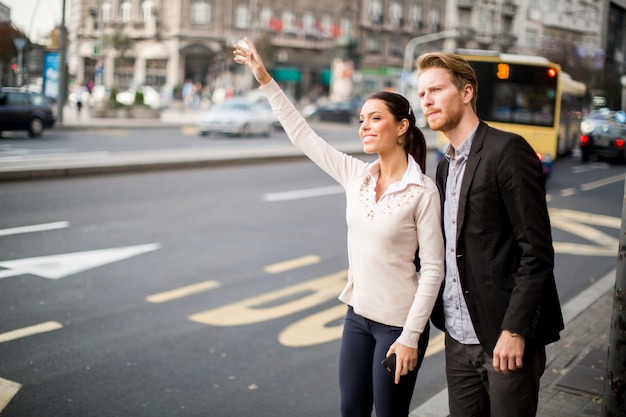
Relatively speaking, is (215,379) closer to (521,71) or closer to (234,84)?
(521,71)

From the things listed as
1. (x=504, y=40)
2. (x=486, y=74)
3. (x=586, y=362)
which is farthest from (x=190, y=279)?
(x=504, y=40)

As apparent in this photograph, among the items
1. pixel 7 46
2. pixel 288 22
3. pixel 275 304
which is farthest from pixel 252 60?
pixel 288 22

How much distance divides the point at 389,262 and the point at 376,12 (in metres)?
69.8

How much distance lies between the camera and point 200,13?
57812mm

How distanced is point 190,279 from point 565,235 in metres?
6.45

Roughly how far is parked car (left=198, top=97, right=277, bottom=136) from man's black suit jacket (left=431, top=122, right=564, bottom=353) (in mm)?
26086

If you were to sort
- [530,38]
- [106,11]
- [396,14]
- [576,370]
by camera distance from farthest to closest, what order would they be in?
[396,14]
[106,11]
[530,38]
[576,370]

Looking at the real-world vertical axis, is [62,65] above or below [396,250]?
above

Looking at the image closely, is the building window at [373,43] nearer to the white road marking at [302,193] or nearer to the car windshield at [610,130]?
the car windshield at [610,130]

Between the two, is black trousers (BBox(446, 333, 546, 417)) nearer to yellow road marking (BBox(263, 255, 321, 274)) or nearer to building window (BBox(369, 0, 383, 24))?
yellow road marking (BBox(263, 255, 321, 274))

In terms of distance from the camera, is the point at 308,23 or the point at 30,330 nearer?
the point at 30,330

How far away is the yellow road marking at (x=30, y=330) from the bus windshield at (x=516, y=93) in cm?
1344

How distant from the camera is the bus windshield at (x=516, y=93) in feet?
57.6

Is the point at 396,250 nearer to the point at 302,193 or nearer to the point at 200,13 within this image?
the point at 302,193
